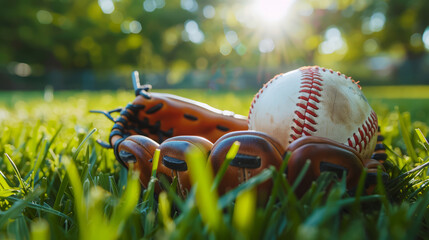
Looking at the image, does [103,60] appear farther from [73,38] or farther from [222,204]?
[222,204]

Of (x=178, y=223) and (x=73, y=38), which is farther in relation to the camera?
(x=73, y=38)

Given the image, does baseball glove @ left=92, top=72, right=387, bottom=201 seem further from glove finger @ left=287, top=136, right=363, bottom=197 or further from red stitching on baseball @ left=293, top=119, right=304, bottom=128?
red stitching on baseball @ left=293, top=119, right=304, bottom=128

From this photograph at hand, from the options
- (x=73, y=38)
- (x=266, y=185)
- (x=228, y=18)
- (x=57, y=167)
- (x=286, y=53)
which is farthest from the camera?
(x=228, y=18)

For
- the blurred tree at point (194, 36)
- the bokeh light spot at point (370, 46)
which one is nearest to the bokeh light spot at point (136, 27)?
the blurred tree at point (194, 36)

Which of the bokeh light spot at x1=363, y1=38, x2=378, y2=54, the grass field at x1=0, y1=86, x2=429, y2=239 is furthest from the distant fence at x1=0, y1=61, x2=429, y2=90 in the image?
the grass field at x1=0, y1=86, x2=429, y2=239

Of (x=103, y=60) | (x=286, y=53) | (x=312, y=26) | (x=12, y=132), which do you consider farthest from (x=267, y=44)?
(x=12, y=132)

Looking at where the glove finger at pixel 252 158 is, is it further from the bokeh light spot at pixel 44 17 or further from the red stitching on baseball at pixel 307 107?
the bokeh light spot at pixel 44 17
